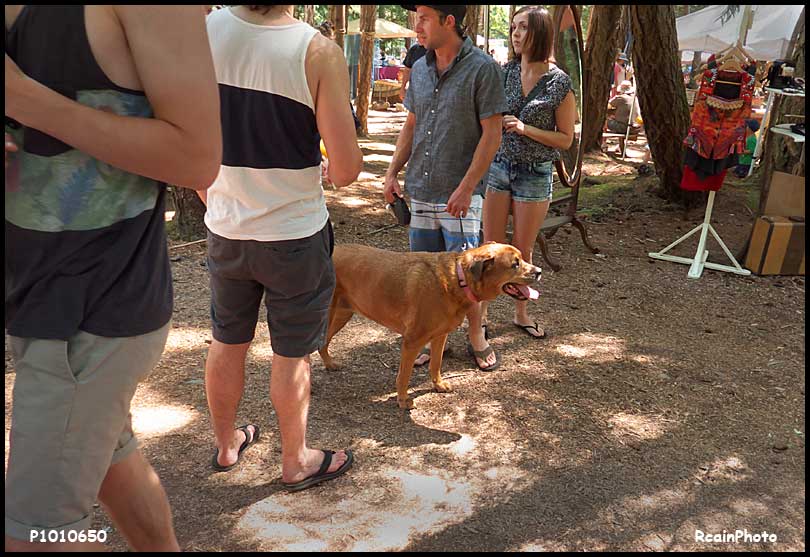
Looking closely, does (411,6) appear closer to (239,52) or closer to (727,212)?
(239,52)

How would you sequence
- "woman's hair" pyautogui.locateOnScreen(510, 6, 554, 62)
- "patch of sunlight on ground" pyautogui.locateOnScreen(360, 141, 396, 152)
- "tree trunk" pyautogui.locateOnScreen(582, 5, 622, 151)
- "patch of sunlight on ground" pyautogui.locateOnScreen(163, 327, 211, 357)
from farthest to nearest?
"patch of sunlight on ground" pyautogui.locateOnScreen(360, 141, 396, 152) < "tree trunk" pyautogui.locateOnScreen(582, 5, 622, 151) < "patch of sunlight on ground" pyautogui.locateOnScreen(163, 327, 211, 357) < "woman's hair" pyautogui.locateOnScreen(510, 6, 554, 62)

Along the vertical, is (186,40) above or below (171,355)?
above

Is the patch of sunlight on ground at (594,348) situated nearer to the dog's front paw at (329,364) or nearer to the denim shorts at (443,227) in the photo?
the denim shorts at (443,227)

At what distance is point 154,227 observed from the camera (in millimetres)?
1789

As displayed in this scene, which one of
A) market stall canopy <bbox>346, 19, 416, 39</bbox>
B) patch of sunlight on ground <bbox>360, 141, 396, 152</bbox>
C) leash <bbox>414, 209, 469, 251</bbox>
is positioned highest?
market stall canopy <bbox>346, 19, 416, 39</bbox>

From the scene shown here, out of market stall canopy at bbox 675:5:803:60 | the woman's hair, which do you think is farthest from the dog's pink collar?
market stall canopy at bbox 675:5:803:60

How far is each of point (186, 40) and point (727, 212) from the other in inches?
367

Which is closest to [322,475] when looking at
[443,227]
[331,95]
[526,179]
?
[443,227]

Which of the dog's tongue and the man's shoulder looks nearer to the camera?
the man's shoulder

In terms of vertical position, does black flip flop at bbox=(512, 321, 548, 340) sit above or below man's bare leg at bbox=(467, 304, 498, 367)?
below

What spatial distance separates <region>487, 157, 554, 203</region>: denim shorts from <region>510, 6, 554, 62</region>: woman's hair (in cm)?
79

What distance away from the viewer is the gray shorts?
278 centimetres

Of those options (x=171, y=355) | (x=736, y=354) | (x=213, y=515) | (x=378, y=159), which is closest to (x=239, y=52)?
(x=213, y=515)

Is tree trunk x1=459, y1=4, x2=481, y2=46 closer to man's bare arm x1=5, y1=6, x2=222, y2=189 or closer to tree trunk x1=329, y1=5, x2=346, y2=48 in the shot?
man's bare arm x1=5, y1=6, x2=222, y2=189
